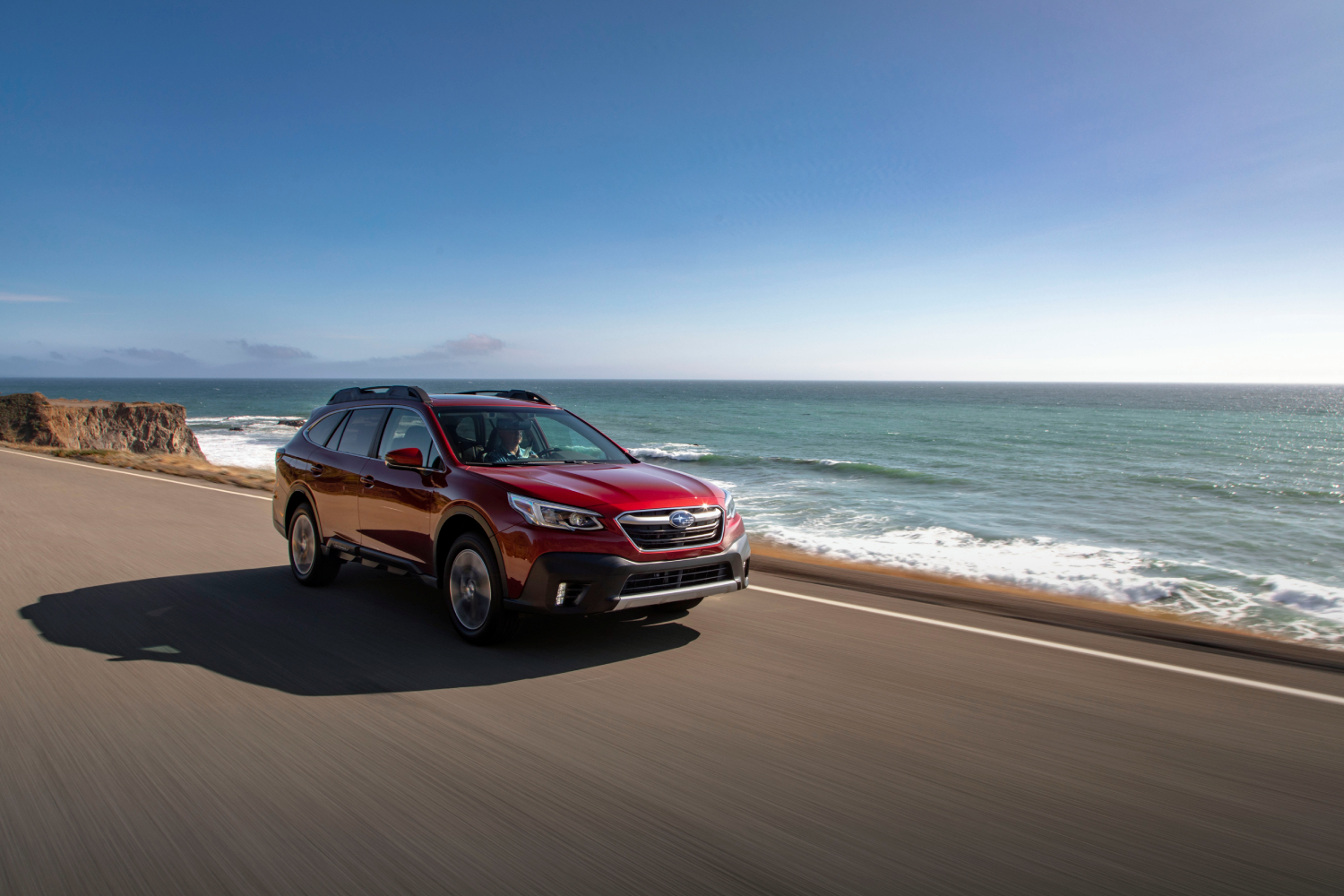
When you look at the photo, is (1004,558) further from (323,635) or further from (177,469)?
(177,469)

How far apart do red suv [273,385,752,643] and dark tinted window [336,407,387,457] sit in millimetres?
15

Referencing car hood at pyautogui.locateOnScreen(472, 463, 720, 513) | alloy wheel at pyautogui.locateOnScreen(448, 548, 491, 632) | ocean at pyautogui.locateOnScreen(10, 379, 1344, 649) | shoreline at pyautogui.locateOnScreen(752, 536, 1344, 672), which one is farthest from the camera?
ocean at pyautogui.locateOnScreen(10, 379, 1344, 649)

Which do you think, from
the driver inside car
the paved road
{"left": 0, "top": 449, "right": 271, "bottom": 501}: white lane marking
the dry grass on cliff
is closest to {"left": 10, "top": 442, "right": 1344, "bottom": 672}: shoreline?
the paved road

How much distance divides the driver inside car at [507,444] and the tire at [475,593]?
2.33 ft

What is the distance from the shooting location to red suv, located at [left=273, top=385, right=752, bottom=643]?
4801 millimetres

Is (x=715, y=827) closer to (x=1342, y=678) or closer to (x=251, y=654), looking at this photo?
(x=251, y=654)

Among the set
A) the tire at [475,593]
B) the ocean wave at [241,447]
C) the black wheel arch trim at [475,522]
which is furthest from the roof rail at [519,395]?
the ocean wave at [241,447]

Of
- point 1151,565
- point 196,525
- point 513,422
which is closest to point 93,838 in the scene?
point 513,422

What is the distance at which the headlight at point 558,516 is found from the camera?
4820 millimetres

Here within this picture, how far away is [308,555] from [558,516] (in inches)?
133

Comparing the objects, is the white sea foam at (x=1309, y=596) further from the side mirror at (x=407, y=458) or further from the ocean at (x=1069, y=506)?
the side mirror at (x=407, y=458)

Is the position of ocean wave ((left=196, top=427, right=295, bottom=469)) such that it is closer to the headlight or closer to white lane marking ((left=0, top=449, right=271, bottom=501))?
white lane marking ((left=0, top=449, right=271, bottom=501))

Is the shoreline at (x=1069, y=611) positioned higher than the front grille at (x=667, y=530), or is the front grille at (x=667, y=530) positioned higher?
the front grille at (x=667, y=530)

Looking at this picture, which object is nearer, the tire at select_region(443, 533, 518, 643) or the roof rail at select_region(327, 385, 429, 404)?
the tire at select_region(443, 533, 518, 643)
